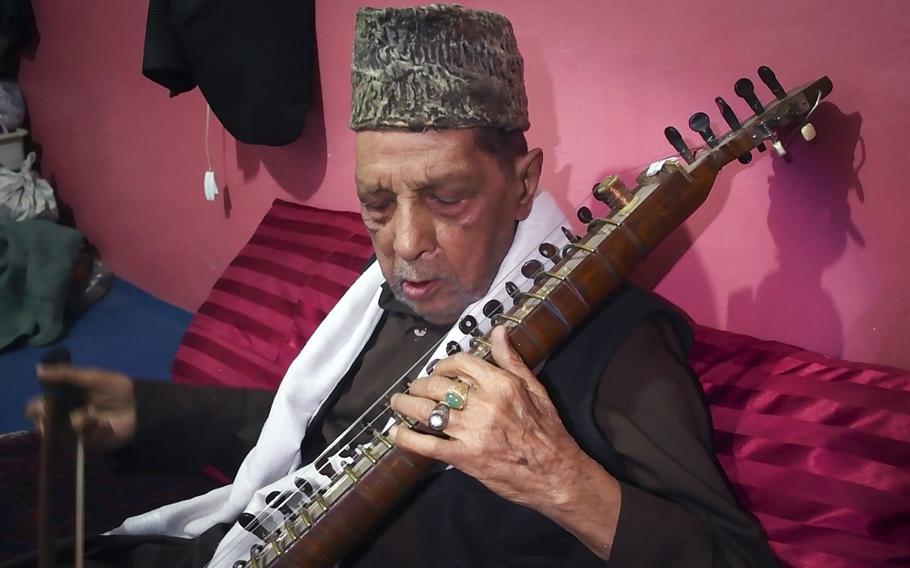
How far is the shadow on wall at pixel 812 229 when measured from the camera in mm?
998

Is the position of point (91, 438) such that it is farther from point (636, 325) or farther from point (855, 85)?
point (855, 85)

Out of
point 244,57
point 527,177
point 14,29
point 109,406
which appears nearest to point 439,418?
point 527,177

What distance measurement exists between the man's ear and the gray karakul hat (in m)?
0.07

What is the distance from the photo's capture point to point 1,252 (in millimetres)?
2537

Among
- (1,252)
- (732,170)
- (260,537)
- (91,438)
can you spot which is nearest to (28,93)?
(1,252)

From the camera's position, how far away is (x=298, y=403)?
1161mm

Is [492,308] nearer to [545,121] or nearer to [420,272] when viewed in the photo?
[420,272]

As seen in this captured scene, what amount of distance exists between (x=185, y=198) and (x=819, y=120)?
215 cm

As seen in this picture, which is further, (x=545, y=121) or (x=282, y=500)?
(x=545, y=121)

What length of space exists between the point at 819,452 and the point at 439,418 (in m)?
0.56

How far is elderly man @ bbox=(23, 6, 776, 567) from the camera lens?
0.74 m

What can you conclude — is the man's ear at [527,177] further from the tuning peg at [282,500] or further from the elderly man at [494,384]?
the tuning peg at [282,500]

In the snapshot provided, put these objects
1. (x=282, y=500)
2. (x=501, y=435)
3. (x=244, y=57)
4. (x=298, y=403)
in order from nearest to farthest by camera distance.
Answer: (x=501, y=435) < (x=282, y=500) < (x=298, y=403) < (x=244, y=57)

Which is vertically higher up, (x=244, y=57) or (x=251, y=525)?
(x=244, y=57)
